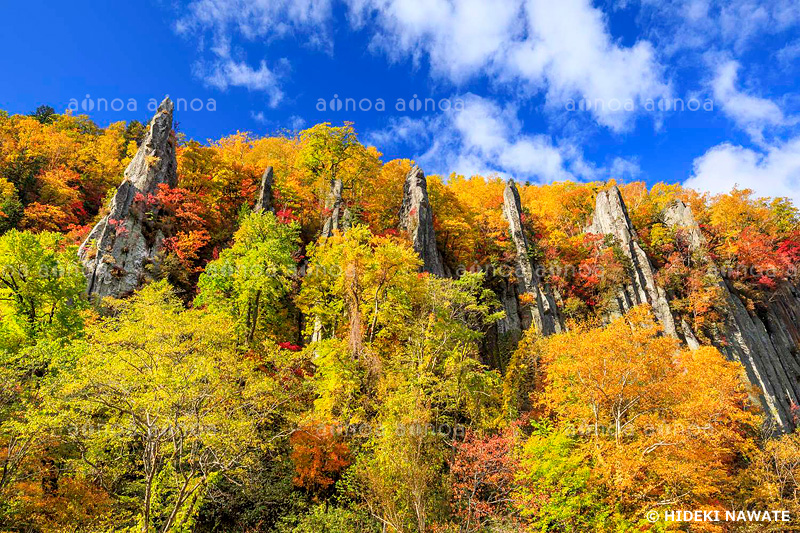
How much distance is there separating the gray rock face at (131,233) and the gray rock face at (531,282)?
2655 cm

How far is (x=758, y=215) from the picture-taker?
1779 inches

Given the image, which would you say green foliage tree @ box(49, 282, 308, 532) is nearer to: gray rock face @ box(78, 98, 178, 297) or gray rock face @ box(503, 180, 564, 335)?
gray rock face @ box(78, 98, 178, 297)

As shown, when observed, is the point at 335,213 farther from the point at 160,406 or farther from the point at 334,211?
the point at 160,406

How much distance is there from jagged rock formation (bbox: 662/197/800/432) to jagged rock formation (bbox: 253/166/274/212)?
36.6 meters

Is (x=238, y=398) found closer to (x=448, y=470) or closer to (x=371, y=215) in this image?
(x=448, y=470)

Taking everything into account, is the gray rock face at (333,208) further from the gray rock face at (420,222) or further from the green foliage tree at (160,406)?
the green foliage tree at (160,406)

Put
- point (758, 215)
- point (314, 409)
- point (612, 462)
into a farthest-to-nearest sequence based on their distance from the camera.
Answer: point (758, 215)
point (314, 409)
point (612, 462)

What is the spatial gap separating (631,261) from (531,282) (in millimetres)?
10048

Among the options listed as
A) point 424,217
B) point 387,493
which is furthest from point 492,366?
point 387,493

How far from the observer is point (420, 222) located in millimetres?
31078

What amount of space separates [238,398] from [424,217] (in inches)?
834

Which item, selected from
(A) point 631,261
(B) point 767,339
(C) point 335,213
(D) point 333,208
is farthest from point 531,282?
(B) point 767,339

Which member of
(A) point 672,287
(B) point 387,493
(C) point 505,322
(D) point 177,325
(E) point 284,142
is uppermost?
(E) point 284,142

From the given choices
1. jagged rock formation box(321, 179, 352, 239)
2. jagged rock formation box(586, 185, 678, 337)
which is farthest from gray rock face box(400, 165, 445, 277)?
jagged rock formation box(586, 185, 678, 337)
